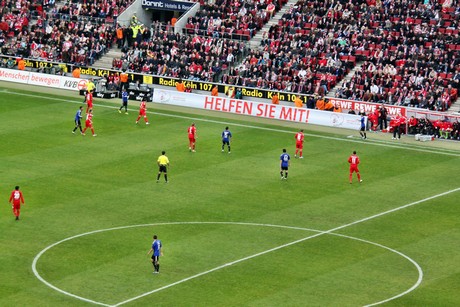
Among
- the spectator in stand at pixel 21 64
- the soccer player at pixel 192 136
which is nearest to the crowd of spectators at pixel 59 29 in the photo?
the spectator in stand at pixel 21 64

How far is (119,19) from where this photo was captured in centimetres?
9838

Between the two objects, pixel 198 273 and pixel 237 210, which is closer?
pixel 198 273

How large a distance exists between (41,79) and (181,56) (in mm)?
11533

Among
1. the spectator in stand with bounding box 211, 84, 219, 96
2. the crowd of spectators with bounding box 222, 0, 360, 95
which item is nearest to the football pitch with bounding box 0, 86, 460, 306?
the spectator in stand with bounding box 211, 84, 219, 96

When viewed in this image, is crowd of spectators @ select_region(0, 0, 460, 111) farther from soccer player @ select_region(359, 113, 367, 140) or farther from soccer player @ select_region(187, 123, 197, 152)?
soccer player @ select_region(187, 123, 197, 152)

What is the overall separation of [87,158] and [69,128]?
9016 mm

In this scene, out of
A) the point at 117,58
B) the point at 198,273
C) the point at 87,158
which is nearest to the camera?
the point at 198,273

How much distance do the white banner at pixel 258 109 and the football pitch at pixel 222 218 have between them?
1449 mm

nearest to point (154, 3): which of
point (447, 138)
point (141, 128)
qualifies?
point (141, 128)

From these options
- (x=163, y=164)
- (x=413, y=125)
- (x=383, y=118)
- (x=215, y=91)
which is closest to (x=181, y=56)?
(x=215, y=91)

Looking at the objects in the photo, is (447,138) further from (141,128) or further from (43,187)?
(43,187)

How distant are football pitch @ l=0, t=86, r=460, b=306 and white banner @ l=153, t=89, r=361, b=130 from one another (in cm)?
145

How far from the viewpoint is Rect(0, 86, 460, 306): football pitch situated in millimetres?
43031

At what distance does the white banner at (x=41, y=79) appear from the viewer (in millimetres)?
88000
